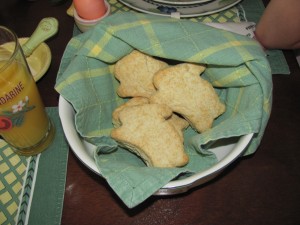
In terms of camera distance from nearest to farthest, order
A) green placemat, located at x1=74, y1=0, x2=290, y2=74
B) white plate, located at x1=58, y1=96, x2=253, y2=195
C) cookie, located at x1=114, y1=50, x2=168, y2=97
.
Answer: white plate, located at x1=58, y1=96, x2=253, y2=195, cookie, located at x1=114, y1=50, x2=168, y2=97, green placemat, located at x1=74, y1=0, x2=290, y2=74

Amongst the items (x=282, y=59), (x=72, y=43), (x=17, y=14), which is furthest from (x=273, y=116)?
(x=17, y=14)

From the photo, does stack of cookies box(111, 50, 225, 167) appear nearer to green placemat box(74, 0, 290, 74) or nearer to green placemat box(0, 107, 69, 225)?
green placemat box(0, 107, 69, 225)

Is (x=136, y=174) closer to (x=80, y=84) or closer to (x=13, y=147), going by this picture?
(x=80, y=84)

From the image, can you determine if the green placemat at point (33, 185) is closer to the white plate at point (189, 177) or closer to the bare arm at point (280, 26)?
the white plate at point (189, 177)

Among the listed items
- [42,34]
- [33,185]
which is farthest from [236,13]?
[33,185]

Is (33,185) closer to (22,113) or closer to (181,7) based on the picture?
(22,113)

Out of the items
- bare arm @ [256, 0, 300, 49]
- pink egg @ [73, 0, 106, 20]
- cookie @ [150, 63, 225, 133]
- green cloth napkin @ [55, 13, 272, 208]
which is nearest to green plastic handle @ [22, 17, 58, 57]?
pink egg @ [73, 0, 106, 20]

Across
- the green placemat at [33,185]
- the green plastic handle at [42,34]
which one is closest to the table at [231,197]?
the green placemat at [33,185]
